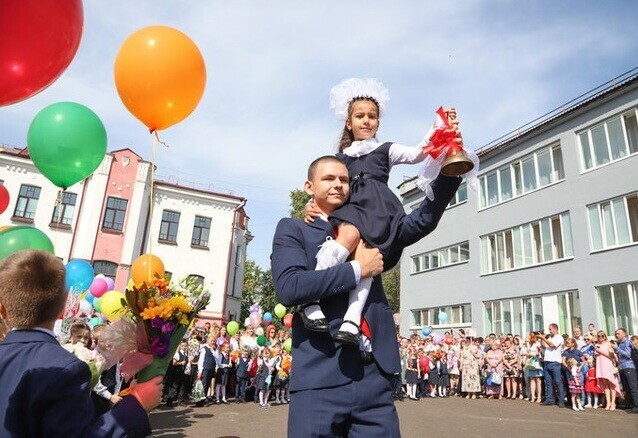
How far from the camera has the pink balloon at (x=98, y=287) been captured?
12953mm

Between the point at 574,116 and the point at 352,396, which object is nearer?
the point at 352,396

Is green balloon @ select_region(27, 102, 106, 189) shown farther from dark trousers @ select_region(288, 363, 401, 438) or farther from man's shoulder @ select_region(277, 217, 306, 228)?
dark trousers @ select_region(288, 363, 401, 438)

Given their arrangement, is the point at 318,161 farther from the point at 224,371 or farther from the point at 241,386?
the point at 241,386

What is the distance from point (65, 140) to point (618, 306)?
17293mm

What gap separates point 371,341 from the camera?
7.06 ft

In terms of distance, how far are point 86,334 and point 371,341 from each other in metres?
4.66

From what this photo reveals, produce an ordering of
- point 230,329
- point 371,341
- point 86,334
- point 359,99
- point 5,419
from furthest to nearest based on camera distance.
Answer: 1. point 230,329
2. point 86,334
3. point 359,99
4. point 371,341
5. point 5,419

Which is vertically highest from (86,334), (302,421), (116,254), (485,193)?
(485,193)

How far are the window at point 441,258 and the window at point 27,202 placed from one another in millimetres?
22543

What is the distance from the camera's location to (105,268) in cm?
2647

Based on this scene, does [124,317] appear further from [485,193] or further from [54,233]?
[54,233]

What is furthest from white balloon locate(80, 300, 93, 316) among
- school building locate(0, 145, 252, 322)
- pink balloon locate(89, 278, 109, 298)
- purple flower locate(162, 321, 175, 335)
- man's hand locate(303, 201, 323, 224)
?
school building locate(0, 145, 252, 322)

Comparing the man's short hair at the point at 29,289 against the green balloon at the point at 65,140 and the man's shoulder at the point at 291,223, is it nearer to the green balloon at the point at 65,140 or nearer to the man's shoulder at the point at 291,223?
the man's shoulder at the point at 291,223

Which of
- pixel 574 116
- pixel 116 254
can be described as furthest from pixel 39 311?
pixel 116 254
